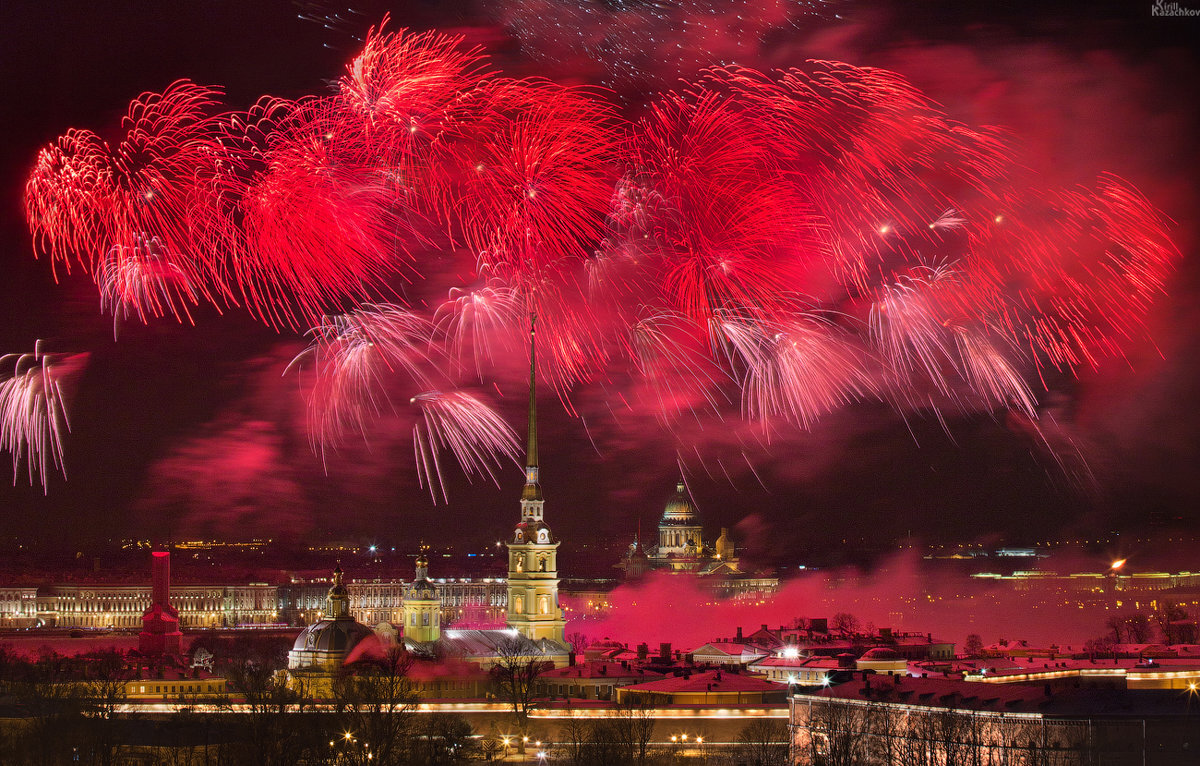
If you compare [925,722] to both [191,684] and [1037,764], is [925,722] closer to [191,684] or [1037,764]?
[1037,764]

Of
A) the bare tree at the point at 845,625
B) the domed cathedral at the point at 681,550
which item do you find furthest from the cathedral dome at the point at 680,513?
the bare tree at the point at 845,625

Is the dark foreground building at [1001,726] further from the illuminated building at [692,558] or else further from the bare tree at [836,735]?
the illuminated building at [692,558]

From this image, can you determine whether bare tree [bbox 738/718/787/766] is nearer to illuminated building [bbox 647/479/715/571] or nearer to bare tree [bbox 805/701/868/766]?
bare tree [bbox 805/701/868/766]

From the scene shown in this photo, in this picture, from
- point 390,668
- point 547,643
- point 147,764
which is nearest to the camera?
point 147,764

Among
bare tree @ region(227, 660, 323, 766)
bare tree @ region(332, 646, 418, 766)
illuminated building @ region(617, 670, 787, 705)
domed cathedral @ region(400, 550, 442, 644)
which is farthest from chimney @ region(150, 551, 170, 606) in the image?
illuminated building @ region(617, 670, 787, 705)

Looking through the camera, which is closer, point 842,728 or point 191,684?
point 842,728

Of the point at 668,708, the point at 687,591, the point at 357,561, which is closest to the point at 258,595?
the point at 357,561

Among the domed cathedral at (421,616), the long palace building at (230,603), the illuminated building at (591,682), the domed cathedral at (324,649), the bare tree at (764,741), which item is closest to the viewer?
the bare tree at (764,741)
